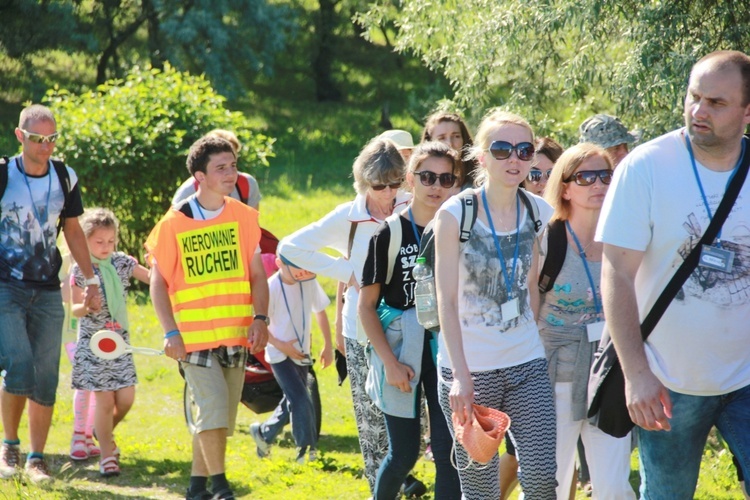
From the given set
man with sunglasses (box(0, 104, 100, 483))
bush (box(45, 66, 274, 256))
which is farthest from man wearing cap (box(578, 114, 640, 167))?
bush (box(45, 66, 274, 256))

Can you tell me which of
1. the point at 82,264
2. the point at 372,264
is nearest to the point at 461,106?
the point at 82,264

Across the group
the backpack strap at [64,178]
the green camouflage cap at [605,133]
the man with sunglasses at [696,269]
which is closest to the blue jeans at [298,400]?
the backpack strap at [64,178]

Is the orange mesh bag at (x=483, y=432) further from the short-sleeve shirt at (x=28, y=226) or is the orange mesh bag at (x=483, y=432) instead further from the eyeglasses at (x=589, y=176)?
the short-sleeve shirt at (x=28, y=226)

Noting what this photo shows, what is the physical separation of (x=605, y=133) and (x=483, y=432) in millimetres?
2740

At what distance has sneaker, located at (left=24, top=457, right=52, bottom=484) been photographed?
7086 mm

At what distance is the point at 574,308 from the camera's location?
5250 millimetres

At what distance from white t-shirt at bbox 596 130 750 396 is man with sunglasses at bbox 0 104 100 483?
4322 millimetres

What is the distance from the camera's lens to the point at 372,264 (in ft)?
17.4

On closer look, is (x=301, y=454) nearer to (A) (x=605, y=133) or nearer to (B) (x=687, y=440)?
(A) (x=605, y=133)

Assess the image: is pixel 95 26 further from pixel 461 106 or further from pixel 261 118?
pixel 461 106

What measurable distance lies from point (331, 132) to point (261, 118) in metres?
2.81

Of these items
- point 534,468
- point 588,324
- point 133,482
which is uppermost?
point 588,324

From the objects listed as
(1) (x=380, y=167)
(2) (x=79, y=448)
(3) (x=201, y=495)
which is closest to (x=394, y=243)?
(1) (x=380, y=167)

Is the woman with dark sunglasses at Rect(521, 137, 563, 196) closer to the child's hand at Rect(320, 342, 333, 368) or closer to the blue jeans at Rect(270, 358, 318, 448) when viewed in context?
the child's hand at Rect(320, 342, 333, 368)
